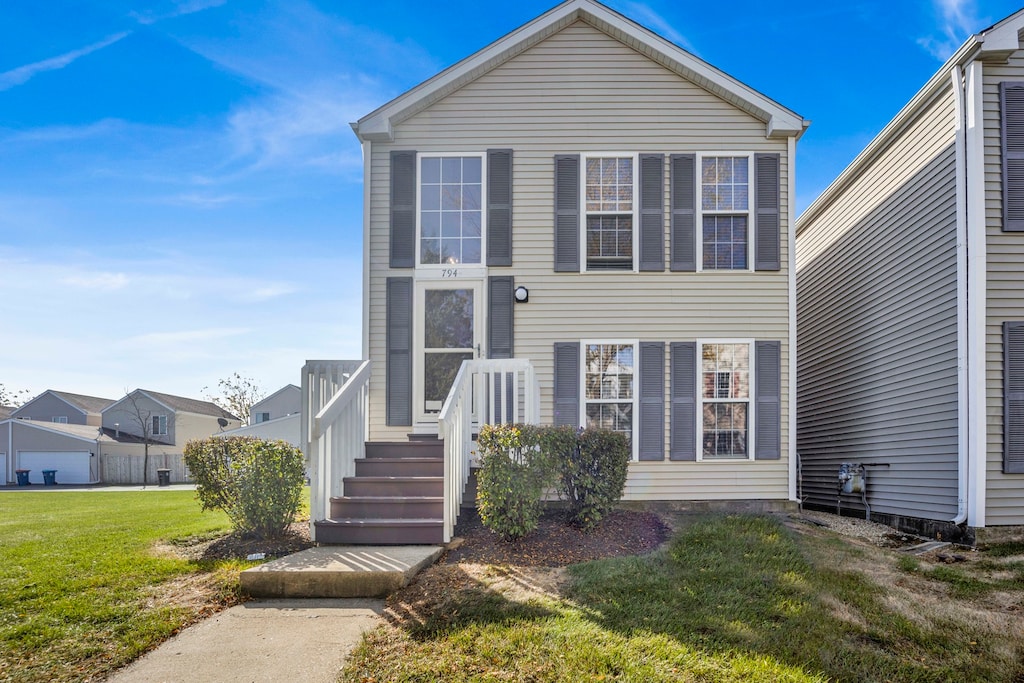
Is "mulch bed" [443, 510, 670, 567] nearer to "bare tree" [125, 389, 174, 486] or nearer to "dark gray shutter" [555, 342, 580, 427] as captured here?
"dark gray shutter" [555, 342, 580, 427]

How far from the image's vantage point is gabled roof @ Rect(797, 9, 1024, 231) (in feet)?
23.0

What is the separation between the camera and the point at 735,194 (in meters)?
8.41

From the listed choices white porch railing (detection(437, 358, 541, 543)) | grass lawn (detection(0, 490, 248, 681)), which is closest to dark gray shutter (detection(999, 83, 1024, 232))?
white porch railing (detection(437, 358, 541, 543))

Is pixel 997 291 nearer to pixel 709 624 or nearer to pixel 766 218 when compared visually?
pixel 766 218

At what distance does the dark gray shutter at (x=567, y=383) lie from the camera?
8141mm

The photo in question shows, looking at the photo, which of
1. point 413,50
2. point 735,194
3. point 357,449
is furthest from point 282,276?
point 735,194

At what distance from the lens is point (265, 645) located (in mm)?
3674

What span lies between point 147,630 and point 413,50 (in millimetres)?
8308

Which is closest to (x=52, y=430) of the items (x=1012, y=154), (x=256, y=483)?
(x=256, y=483)

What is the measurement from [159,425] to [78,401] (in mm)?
5818

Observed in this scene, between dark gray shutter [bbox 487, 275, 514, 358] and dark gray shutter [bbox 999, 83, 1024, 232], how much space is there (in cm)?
551

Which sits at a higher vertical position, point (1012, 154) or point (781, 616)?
point (1012, 154)

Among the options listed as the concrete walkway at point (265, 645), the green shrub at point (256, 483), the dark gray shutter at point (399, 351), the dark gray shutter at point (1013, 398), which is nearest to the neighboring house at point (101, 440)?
the dark gray shutter at point (399, 351)

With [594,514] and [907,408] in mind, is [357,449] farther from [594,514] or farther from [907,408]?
[907,408]
